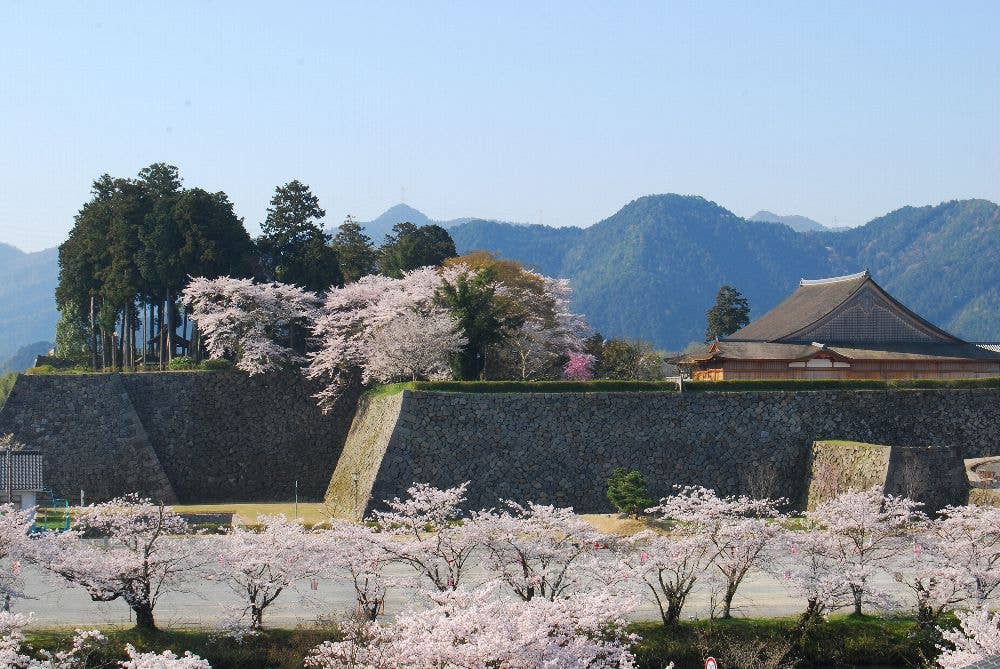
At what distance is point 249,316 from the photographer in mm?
40438

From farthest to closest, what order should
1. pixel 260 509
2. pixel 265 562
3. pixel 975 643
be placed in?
1. pixel 260 509
2. pixel 265 562
3. pixel 975 643

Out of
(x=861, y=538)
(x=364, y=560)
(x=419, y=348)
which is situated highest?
(x=419, y=348)

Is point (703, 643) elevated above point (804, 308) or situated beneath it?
situated beneath

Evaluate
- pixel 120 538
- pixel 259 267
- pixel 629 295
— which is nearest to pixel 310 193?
pixel 259 267

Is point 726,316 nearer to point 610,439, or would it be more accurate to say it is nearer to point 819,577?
point 610,439

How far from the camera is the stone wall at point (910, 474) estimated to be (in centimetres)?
3085

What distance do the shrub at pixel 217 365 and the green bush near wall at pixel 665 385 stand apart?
5.97 m

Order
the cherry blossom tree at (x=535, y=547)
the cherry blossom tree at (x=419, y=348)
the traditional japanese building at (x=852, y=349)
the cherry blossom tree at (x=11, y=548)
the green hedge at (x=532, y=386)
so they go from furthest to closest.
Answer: the traditional japanese building at (x=852, y=349), the cherry blossom tree at (x=419, y=348), the green hedge at (x=532, y=386), the cherry blossom tree at (x=535, y=547), the cherry blossom tree at (x=11, y=548)

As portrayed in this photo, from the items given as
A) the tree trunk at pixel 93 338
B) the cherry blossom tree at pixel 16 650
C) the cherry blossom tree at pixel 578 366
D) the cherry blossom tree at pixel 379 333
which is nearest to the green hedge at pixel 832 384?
the cherry blossom tree at pixel 379 333

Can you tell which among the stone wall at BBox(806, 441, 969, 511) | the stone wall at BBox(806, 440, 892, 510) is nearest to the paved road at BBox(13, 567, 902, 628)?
the stone wall at BBox(806, 441, 969, 511)

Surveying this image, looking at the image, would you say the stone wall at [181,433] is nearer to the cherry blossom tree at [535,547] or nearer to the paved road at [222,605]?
the paved road at [222,605]

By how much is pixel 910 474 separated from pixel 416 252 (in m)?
21.0

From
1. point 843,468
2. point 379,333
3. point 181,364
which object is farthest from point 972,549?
point 181,364

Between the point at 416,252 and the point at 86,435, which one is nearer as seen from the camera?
the point at 86,435
